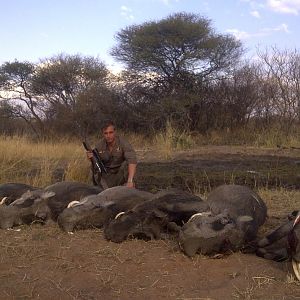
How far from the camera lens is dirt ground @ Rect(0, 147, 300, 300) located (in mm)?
3805

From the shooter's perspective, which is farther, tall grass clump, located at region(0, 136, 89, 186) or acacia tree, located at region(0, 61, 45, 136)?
acacia tree, located at region(0, 61, 45, 136)

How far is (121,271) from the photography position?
4270 mm

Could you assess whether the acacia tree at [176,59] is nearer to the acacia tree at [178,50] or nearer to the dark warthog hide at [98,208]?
the acacia tree at [178,50]

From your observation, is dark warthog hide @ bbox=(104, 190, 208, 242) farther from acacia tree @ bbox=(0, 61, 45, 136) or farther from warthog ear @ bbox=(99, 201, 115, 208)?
acacia tree @ bbox=(0, 61, 45, 136)

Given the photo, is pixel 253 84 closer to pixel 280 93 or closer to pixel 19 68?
pixel 280 93

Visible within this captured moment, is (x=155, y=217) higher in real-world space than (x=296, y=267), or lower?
higher

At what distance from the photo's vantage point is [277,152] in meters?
13.6

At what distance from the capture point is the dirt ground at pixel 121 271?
3.80 meters

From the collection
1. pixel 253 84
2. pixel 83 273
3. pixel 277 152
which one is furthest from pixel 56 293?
pixel 253 84

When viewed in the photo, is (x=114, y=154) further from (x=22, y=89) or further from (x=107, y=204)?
(x=22, y=89)

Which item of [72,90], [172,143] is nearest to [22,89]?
[72,90]

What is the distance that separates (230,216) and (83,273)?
1424 mm

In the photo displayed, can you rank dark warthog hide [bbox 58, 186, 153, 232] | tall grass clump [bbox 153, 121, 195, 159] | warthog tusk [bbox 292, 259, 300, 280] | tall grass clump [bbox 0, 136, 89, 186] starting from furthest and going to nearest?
tall grass clump [bbox 153, 121, 195, 159] → tall grass clump [bbox 0, 136, 89, 186] → dark warthog hide [bbox 58, 186, 153, 232] → warthog tusk [bbox 292, 259, 300, 280]

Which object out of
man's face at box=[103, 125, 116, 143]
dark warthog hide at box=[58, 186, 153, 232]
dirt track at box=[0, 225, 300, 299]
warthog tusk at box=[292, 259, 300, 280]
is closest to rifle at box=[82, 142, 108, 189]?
man's face at box=[103, 125, 116, 143]
